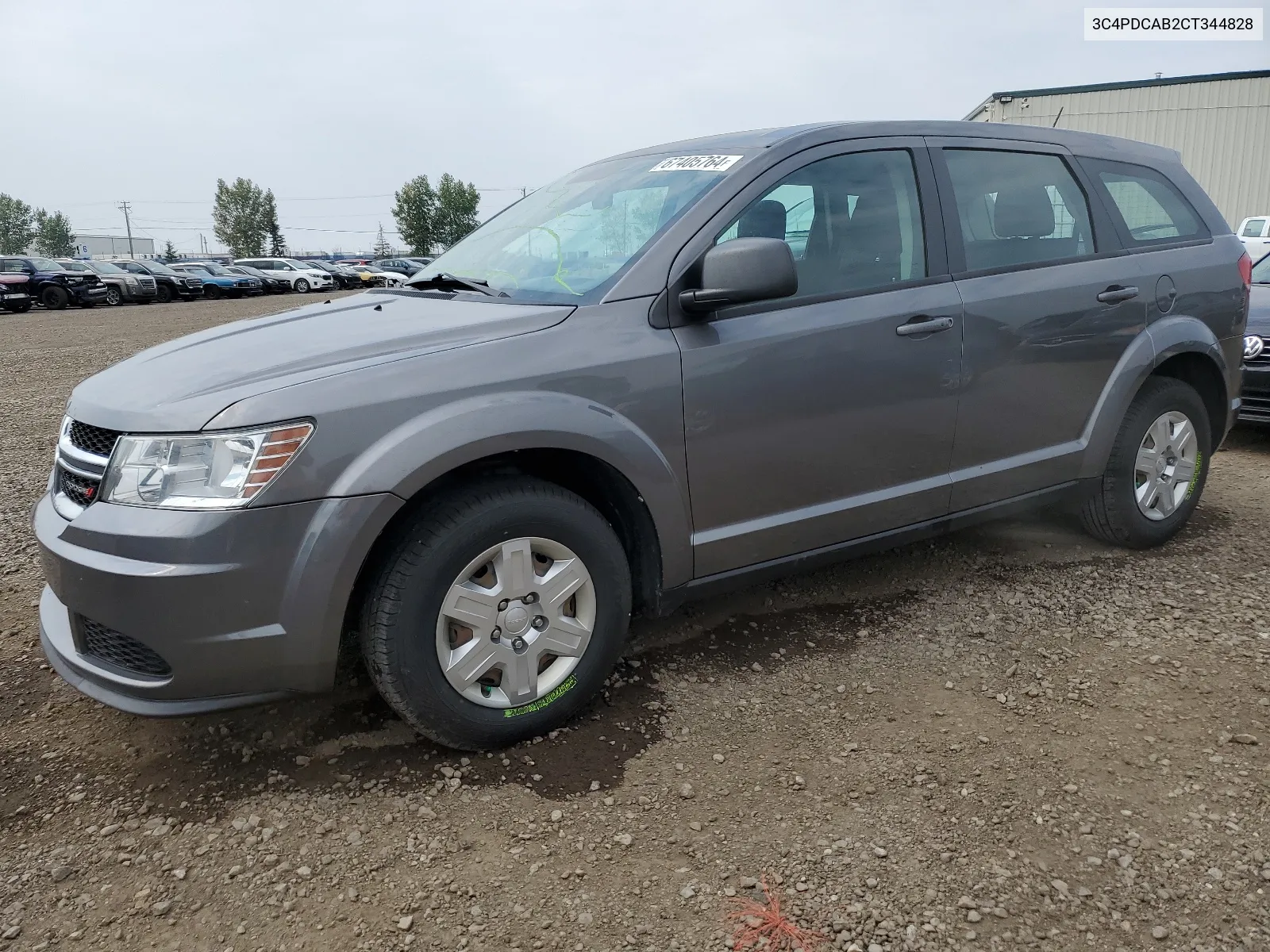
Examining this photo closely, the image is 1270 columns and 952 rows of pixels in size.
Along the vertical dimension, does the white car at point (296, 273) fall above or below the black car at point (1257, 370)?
above

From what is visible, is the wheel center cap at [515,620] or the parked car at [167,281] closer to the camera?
the wheel center cap at [515,620]

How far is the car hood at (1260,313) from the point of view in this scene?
19.5 ft

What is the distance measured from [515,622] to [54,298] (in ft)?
89.3

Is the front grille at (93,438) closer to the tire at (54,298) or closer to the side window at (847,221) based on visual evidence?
the side window at (847,221)

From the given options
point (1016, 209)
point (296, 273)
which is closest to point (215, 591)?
point (1016, 209)

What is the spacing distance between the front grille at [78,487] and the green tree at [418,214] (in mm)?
78332

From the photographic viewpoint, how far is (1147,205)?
4004mm

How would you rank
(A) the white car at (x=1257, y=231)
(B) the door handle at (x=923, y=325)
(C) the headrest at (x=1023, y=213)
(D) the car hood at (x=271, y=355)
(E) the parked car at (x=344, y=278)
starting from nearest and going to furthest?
(D) the car hood at (x=271, y=355)
(B) the door handle at (x=923, y=325)
(C) the headrest at (x=1023, y=213)
(A) the white car at (x=1257, y=231)
(E) the parked car at (x=344, y=278)

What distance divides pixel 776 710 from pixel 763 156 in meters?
1.76

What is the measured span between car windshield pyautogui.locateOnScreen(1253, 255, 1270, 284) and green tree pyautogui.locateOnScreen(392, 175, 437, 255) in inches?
2958

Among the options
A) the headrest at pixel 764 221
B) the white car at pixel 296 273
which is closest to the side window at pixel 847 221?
the headrest at pixel 764 221

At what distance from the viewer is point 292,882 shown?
2178 millimetres

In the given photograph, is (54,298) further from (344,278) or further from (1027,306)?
(1027,306)

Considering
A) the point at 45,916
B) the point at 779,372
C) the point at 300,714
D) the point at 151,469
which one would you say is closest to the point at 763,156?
the point at 779,372
